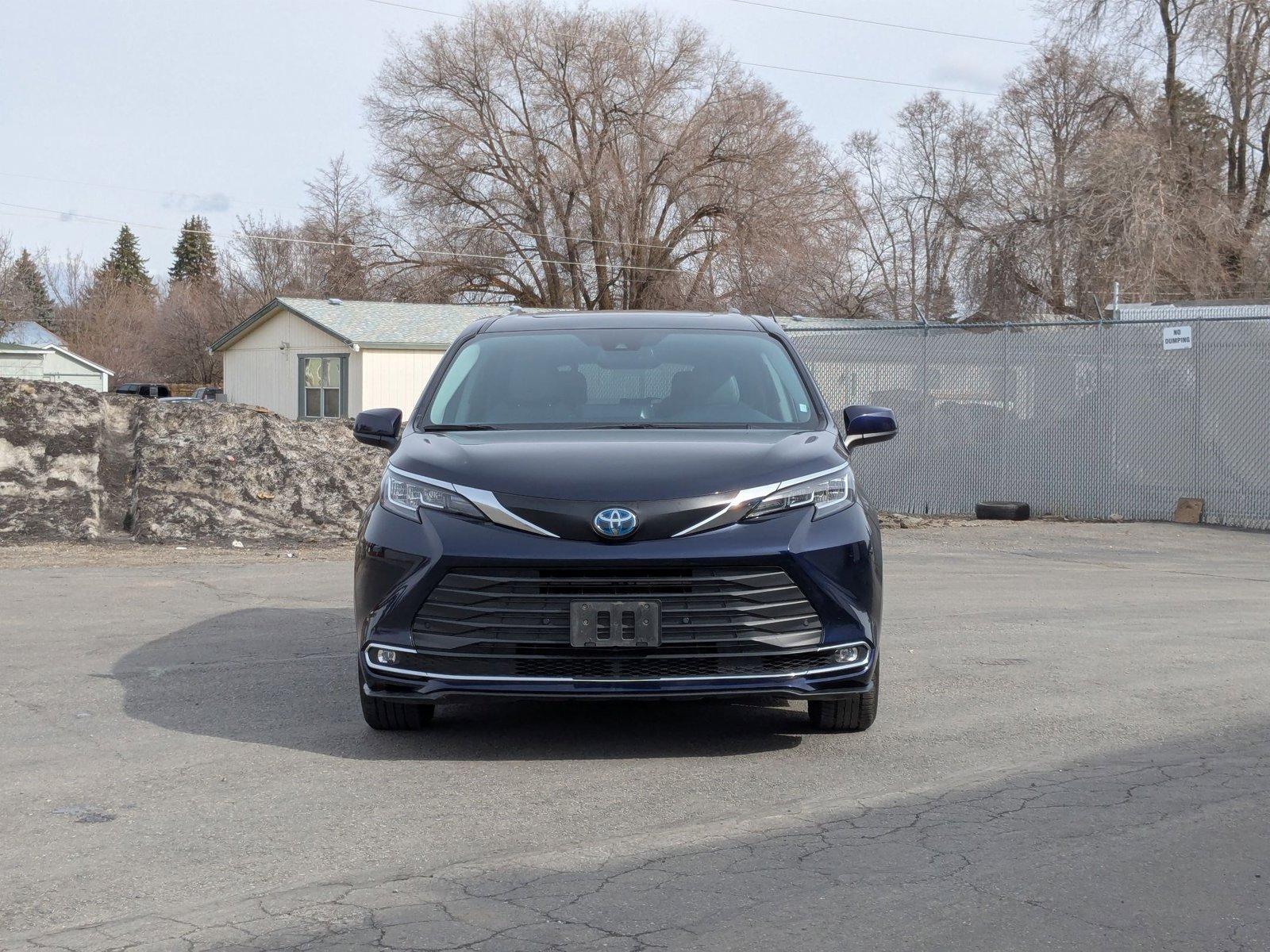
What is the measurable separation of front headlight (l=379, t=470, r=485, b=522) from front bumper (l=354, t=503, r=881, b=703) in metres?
0.04

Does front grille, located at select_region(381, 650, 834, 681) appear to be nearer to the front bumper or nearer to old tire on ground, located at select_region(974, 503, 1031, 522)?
the front bumper

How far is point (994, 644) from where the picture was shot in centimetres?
826

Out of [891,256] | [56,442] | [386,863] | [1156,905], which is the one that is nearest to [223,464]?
[56,442]

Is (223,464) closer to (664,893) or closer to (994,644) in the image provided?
(994,644)

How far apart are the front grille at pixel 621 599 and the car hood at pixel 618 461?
29 cm

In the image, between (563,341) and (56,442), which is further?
(56,442)

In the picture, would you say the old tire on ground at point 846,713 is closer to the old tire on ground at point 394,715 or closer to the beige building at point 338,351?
the old tire on ground at point 394,715

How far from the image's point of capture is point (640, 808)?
15.8 ft

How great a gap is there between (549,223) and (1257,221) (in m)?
26.9

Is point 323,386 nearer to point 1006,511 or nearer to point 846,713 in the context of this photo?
point 1006,511

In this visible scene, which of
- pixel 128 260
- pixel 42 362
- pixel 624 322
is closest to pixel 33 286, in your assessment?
pixel 128 260

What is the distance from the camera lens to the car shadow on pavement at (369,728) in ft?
18.8

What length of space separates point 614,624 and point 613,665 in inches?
6.4

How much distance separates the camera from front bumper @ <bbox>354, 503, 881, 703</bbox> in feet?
17.0
